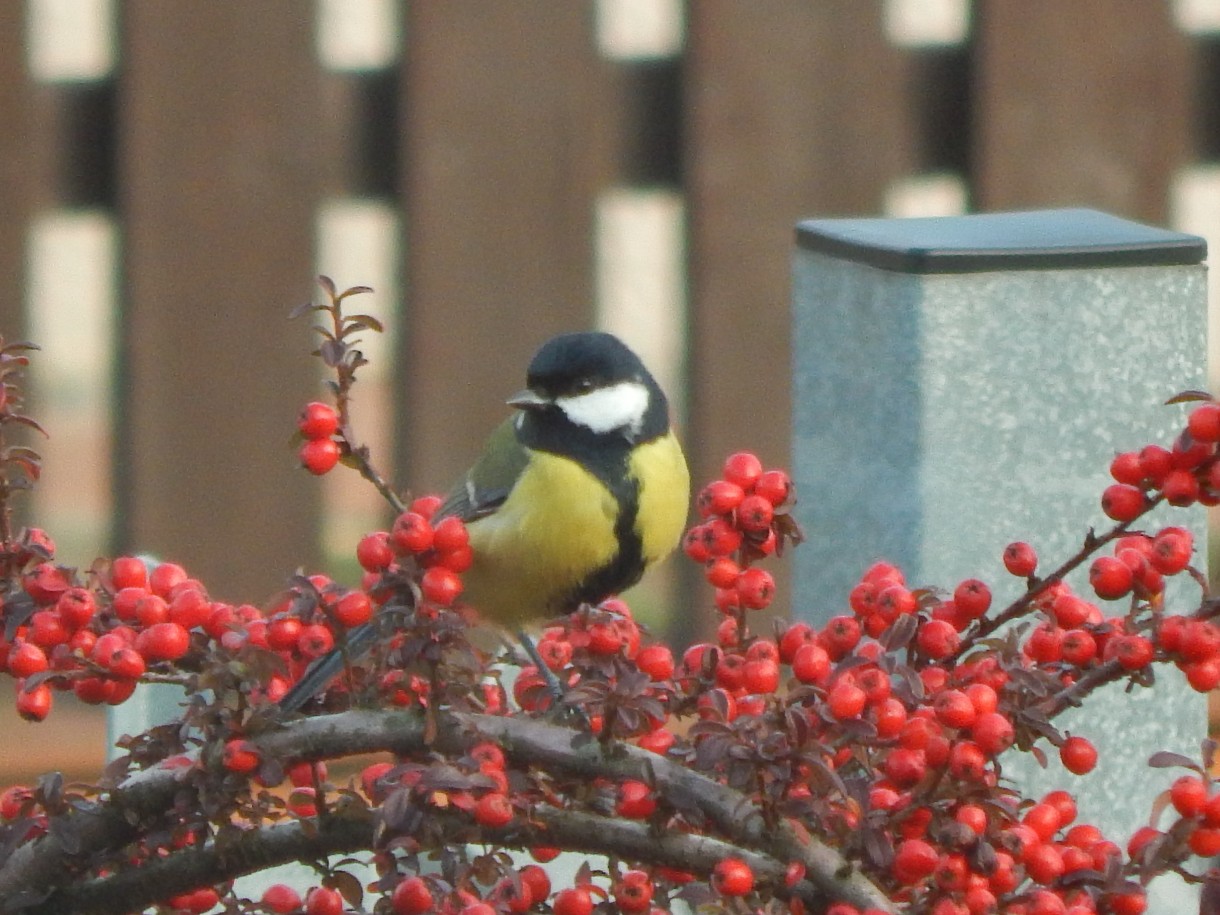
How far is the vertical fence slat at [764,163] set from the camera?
2975 millimetres

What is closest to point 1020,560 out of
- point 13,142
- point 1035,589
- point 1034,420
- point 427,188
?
point 1035,589

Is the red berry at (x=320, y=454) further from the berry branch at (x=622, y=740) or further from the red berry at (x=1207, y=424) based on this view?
the red berry at (x=1207, y=424)

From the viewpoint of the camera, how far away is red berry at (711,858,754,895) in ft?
3.56

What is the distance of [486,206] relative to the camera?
296 centimetres

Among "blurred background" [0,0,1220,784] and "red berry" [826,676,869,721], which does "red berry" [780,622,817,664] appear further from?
"blurred background" [0,0,1220,784]

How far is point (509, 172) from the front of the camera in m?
2.95

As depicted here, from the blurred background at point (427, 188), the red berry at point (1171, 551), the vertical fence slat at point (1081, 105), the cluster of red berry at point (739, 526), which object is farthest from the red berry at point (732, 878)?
the vertical fence slat at point (1081, 105)

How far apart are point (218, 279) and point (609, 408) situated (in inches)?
36.9

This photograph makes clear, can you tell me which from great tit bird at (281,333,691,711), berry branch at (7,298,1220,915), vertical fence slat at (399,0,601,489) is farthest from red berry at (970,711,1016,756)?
vertical fence slat at (399,0,601,489)

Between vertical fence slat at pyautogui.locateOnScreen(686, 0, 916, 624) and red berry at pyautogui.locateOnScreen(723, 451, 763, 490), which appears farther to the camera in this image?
vertical fence slat at pyautogui.locateOnScreen(686, 0, 916, 624)

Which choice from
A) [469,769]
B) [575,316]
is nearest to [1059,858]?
[469,769]

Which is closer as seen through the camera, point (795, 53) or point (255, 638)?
point (255, 638)

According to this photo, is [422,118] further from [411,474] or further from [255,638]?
[255,638]

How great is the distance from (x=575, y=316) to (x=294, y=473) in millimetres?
443
